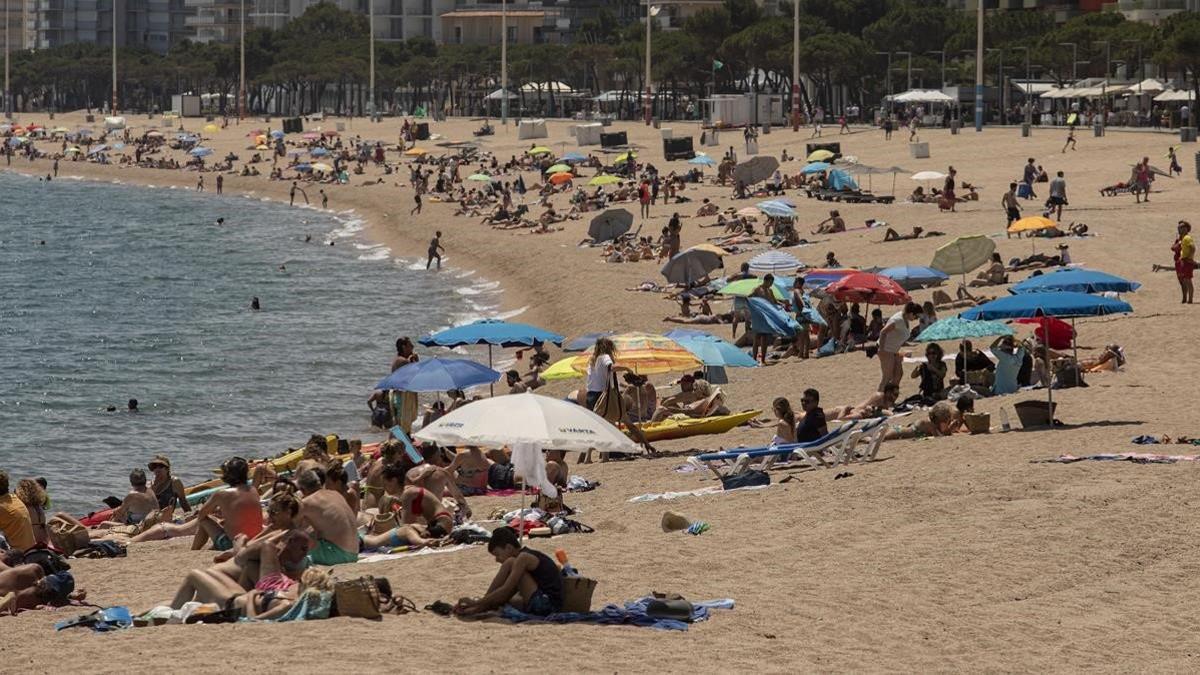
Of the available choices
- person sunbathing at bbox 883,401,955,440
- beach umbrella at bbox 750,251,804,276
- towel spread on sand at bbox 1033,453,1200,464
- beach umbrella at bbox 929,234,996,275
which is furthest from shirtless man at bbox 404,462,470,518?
beach umbrella at bbox 750,251,804,276

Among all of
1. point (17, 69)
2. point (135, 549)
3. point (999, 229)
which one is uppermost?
point (17, 69)

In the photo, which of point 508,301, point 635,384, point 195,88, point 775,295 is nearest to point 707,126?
point 508,301

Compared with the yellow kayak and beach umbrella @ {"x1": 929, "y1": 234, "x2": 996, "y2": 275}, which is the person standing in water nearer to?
beach umbrella @ {"x1": 929, "y1": 234, "x2": 996, "y2": 275}

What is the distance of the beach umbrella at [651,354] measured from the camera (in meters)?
20.6

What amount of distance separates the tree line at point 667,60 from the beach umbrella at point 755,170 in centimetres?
2167

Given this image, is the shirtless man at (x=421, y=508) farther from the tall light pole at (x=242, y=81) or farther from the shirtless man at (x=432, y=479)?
the tall light pole at (x=242, y=81)

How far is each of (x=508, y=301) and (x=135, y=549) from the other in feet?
76.5

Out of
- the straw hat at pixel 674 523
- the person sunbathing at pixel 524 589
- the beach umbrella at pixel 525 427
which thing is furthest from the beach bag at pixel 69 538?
the person sunbathing at pixel 524 589

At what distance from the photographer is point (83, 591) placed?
13.0 m

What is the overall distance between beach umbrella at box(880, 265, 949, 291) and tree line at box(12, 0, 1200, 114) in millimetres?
40047

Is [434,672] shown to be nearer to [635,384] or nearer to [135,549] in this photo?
[135,549]

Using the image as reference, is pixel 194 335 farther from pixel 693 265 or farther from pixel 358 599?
pixel 358 599

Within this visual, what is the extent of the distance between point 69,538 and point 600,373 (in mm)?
5682

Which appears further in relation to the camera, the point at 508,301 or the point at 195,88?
the point at 195,88
